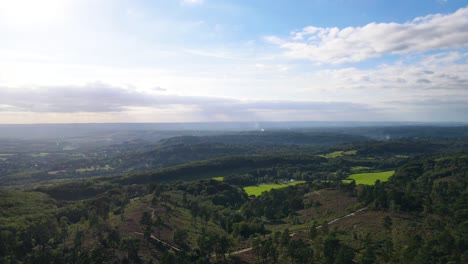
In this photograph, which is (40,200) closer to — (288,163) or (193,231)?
(193,231)

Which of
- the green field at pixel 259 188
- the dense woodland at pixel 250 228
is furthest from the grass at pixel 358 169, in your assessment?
the dense woodland at pixel 250 228

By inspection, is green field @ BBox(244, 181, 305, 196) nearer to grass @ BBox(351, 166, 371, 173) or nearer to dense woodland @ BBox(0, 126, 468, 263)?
dense woodland @ BBox(0, 126, 468, 263)

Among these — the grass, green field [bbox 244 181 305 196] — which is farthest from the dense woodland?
the grass

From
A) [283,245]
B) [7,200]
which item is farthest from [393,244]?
[7,200]

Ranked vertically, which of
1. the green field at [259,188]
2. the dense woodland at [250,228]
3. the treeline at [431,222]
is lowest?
the green field at [259,188]

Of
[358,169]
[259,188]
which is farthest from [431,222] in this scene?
[358,169]

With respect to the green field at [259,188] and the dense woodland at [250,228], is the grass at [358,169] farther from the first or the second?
the dense woodland at [250,228]

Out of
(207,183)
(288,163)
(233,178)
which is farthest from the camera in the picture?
(288,163)

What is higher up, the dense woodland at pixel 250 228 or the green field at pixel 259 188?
the dense woodland at pixel 250 228

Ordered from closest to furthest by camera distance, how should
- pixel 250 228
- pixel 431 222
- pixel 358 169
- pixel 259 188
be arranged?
1. pixel 431 222
2. pixel 250 228
3. pixel 259 188
4. pixel 358 169

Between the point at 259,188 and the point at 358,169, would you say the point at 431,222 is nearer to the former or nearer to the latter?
the point at 259,188

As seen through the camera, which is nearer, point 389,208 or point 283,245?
point 283,245
